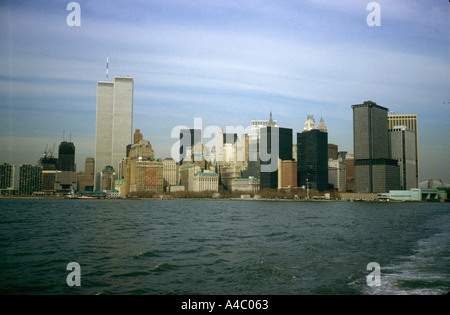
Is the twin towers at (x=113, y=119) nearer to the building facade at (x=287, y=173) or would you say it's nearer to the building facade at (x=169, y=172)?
the building facade at (x=169, y=172)

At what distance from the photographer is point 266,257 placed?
509 inches

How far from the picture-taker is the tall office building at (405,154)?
114 m

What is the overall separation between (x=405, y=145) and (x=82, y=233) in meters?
113

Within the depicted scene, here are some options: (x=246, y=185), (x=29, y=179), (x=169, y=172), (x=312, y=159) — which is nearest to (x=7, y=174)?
(x=29, y=179)

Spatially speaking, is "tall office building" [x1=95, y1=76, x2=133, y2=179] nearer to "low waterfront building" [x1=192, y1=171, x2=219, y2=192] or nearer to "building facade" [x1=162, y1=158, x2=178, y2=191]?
"building facade" [x1=162, y1=158, x2=178, y2=191]

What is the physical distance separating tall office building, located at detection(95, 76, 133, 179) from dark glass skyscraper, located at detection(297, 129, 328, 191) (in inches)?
2801

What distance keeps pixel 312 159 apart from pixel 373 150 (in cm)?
2440

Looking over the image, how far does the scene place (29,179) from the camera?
342 feet

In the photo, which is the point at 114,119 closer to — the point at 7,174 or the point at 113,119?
the point at 113,119

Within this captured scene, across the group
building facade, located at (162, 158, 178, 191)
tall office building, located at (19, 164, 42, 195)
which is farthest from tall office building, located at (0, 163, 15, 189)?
building facade, located at (162, 158, 178, 191)

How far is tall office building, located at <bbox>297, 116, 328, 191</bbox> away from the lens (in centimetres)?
13025
